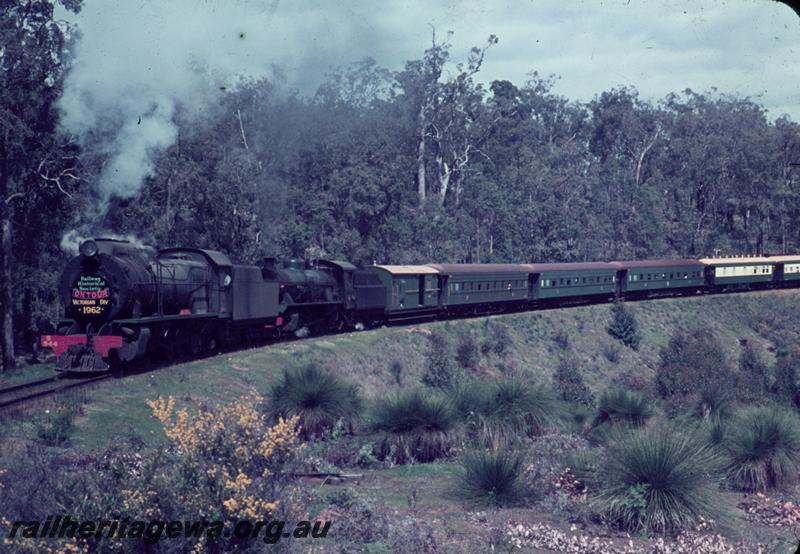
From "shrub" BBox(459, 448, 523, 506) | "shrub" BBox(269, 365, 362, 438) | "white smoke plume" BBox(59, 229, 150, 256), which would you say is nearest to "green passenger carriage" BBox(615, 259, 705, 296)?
"white smoke plume" BBox(59, 229, 150, 256)

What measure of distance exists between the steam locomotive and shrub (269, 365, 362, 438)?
4.66m

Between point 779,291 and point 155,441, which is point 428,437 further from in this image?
point 779,291

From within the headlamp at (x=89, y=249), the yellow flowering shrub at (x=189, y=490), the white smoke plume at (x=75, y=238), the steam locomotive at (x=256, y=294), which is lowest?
the yellow flowering shrub at (x=189, y=490)

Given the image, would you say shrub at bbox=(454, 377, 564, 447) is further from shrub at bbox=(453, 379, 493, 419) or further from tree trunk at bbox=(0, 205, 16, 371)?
tree trunk at bbox=(0, 205, 16, 371)

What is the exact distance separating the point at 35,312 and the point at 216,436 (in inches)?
1401

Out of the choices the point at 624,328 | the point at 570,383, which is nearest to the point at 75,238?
the point at 570,383

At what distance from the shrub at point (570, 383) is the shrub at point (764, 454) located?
1764 centimetres

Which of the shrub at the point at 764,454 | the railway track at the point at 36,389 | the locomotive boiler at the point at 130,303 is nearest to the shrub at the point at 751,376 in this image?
the shrub at the point at 764,454

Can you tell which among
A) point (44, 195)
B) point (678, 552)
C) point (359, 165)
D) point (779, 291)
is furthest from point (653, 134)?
point (678, 552)

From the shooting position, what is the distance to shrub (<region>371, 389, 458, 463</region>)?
52.8 ft

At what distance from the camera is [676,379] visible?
40.1 m

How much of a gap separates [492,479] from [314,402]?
6075 mm

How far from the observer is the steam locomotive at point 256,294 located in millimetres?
20422

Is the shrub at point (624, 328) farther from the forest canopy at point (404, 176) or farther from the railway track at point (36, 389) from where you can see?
the railway track at point (36, 389)
